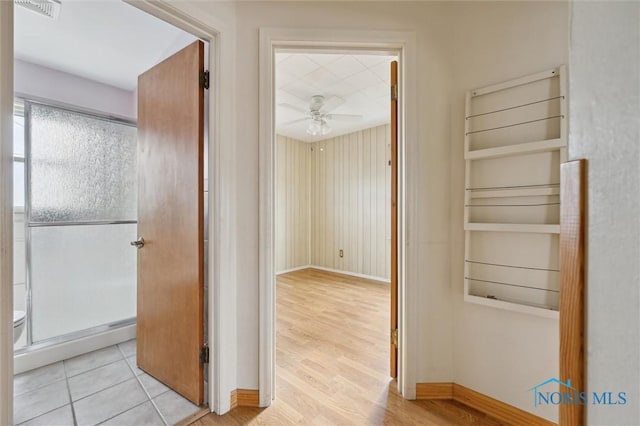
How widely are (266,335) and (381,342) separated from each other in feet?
3.96

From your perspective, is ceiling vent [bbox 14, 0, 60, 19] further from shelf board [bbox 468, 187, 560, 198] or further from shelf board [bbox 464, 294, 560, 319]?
shelf board [bbox 464, 294, 560, 319]

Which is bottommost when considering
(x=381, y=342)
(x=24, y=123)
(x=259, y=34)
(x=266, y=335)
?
(x=381, y=342)

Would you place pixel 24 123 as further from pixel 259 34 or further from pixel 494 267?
pixel 494 267

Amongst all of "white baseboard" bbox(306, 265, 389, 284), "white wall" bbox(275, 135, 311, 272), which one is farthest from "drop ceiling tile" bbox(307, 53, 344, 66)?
"white baseboard" bbox(306, 265, 389, 284)

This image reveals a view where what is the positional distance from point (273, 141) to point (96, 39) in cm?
173

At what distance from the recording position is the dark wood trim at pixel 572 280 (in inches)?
13.0

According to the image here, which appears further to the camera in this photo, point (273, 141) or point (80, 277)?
point (80, 277)

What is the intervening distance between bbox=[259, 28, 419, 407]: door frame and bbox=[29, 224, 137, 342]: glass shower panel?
1.78m

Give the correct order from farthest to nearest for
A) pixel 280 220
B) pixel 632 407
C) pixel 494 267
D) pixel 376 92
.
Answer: pixel 280 220, pixel 376 92, pixel 494 267, pixel 632 407

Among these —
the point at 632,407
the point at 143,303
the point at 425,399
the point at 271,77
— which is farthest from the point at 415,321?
the point at 143,303

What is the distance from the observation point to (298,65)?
249 centimetres

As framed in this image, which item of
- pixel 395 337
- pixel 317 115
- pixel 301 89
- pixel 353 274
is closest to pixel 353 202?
pixel 353 274

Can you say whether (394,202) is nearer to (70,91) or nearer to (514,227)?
(514,227)

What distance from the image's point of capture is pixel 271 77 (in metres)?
1.54
